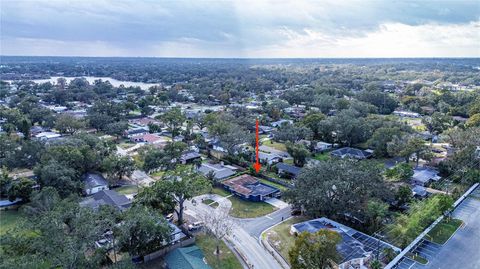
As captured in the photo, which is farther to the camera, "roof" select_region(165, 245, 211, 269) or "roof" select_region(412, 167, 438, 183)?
"roof" select_region(412, 167, 438, 183)

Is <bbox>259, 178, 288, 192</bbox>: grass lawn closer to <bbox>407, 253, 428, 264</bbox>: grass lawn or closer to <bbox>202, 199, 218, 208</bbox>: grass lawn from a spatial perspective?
<bbox>202, 199, 218, 208</bbox>: grass lawn

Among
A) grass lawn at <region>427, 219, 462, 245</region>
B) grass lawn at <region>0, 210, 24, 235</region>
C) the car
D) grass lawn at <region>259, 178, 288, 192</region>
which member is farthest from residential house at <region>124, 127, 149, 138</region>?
grass lawn at <region>427, 219, 462, 245</region>

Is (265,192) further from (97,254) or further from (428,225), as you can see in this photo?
(97,254)

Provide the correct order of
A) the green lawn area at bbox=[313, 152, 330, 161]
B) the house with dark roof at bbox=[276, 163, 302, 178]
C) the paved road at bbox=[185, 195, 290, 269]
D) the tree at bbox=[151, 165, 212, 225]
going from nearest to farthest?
the paved road at bbox=[185, 195, 290, 269]
the tree at bbox=[151, 165, 212, 225]
the house with dark roof at bbox=[276, 163, 302, 178]
the green lawn area at bbox=[313, 152, 330, 161]

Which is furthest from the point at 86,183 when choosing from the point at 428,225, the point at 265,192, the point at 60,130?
the point at 428,225

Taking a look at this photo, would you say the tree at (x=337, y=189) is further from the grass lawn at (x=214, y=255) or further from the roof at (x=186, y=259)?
the roof at (x=186, y=259)

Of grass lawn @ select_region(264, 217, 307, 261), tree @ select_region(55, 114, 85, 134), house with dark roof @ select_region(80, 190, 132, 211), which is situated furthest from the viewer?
tree @ select_region(55, 114, 85, 134)

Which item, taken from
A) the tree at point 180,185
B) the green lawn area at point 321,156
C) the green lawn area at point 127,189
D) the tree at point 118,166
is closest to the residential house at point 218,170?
the green lawn area at point 127,189

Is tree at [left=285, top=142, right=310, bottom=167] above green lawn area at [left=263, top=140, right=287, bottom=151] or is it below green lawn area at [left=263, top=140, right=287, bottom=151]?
above
